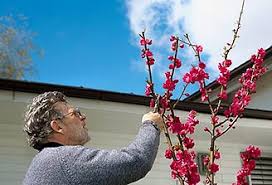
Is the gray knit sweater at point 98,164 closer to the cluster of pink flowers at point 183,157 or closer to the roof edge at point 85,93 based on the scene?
the cluster of pink flowers at point 183,157

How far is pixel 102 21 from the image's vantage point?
35.3 feet

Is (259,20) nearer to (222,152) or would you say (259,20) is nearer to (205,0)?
(205,0)

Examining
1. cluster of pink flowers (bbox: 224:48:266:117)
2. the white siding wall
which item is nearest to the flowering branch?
cluster of pink flowers (bbox: 224:48:266:117)

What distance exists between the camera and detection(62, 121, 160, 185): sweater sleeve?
1.79m

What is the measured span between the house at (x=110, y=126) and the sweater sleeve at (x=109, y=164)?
2.79 meters

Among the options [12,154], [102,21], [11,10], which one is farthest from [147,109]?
[11,10]

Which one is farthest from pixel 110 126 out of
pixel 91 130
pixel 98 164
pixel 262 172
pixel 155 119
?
pixel 98 164

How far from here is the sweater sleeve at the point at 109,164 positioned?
179cm

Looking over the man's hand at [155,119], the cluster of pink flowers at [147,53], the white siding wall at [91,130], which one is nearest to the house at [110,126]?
the white siding wall at [91,130]

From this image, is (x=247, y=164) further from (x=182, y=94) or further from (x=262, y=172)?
(x=262, y=172)

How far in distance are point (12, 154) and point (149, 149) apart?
357 cm

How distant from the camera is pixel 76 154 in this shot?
6.01 feet

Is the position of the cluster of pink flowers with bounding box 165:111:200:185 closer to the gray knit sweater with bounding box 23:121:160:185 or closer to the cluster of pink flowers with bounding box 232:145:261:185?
the cluster of pink flowers with bounding box 232:145:261:185

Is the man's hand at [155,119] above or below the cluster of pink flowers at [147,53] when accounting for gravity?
below
